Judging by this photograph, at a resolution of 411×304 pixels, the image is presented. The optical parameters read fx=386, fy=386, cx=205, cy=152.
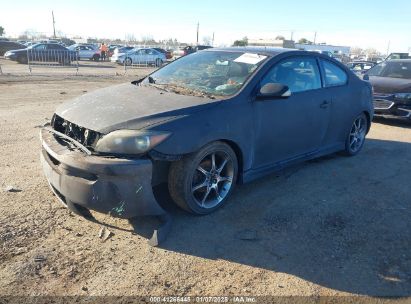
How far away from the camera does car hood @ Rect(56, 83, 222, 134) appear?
11.2 ft

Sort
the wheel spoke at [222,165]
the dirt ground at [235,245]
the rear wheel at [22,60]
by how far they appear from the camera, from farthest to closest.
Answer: the rear wheel at [22,60], the wheel spoke at [222,165], the dirt ground at [235,245]

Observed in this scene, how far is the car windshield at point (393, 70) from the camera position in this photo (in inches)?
385

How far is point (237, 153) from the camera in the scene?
4.06 meters

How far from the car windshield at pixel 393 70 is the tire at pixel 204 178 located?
7.64 metres

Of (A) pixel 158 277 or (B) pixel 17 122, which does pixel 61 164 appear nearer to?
(A) pixel 158 277

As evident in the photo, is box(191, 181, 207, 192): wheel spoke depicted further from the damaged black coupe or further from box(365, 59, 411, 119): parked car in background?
box(365, 59, 411, 119): parked car in background

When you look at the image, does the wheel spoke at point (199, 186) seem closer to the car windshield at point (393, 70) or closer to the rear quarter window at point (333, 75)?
the rear quarter window at point (333, 75)

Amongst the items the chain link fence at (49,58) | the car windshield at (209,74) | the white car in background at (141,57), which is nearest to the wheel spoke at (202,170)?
the car windshield at (209,74)

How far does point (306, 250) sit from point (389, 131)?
6087 millimetres

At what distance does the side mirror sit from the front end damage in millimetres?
1531

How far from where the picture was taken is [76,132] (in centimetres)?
364

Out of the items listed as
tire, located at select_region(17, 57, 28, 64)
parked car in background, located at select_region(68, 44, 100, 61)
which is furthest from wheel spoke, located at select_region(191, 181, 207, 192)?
parked car in background, located at select_region(68, 44, 100, 61)

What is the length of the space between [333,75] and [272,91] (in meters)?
1.87

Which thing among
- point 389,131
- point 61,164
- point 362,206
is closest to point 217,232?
point 61,164
